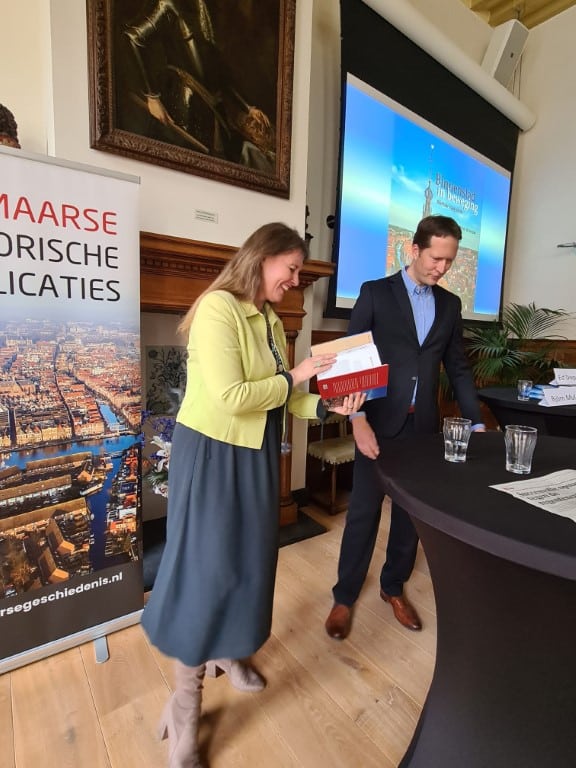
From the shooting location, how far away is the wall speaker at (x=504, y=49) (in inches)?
143

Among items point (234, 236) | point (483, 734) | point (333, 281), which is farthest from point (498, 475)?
point (333, 281)

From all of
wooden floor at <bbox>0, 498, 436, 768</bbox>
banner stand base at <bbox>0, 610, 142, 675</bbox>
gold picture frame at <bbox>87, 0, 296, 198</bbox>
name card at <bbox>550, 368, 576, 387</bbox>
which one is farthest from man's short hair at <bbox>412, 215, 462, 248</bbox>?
banner stand base at <bbox>0, 610, 142, 675</bbox>

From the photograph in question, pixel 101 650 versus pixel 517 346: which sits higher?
pixel 517 346

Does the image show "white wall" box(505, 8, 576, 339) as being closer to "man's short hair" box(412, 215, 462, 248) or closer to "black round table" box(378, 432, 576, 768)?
"man's short hair" box(412, 215, 462, 248)

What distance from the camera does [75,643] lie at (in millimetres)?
1556

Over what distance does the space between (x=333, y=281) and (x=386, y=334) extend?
130cm

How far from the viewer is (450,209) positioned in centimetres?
357

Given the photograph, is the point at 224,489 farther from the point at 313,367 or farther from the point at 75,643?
the point at 75,643

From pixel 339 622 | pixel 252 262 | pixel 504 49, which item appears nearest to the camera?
pixel 252 262

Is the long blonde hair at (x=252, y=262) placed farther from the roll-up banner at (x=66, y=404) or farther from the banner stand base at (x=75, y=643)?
the banner stand base at (x=75, y=643)

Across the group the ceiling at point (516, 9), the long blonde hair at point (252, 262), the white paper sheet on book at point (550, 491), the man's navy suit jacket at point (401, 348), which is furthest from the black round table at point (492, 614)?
the ceiling at point (516, 9)

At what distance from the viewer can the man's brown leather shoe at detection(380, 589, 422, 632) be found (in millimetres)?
1712

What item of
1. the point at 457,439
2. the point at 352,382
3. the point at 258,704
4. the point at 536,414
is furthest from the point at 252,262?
the point at 536,414

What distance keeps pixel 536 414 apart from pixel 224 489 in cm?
184
